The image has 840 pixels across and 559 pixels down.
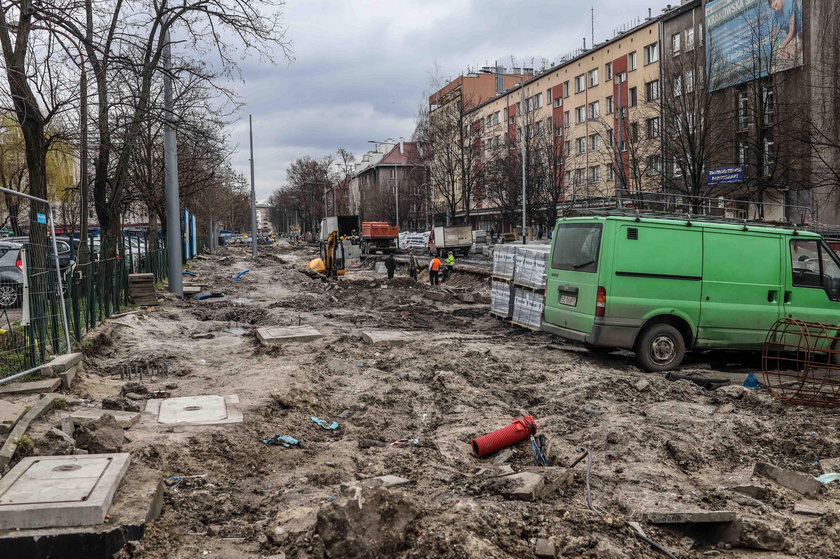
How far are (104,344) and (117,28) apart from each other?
7.42 meters

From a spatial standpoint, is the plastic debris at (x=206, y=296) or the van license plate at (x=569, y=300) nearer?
the van license plate at (x=569, y=300)

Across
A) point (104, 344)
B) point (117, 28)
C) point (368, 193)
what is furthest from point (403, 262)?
point (368, 193)

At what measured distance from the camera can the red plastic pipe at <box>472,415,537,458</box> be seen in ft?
20.1

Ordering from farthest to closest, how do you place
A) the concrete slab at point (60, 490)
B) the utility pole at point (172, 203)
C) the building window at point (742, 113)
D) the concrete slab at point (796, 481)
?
1. the building window at point (742, 113)
2. the utility pole at point (172, 203)
3. the concrete slab at point (796, 481)
4. the concrete slab at point (60, 490)

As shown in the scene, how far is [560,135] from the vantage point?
6050 centimetres

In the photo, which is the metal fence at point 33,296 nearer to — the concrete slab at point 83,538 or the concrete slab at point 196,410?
the concrete slab at point 196,410

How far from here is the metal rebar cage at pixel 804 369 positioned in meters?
8.25

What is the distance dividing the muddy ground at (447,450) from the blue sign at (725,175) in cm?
2081

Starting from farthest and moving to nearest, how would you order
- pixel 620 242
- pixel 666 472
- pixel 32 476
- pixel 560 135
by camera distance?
pixel 560 135, pixel 620 242, pixel 666 472, pixel 32 476

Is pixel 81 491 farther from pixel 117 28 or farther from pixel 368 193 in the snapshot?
pixel 368 193

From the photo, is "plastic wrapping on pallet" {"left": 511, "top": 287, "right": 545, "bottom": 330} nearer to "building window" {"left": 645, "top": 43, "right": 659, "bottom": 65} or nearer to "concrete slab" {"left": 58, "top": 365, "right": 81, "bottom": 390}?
"concrete slab" {"left": 58, "top": 365, "right": 81, "bottom": 390}

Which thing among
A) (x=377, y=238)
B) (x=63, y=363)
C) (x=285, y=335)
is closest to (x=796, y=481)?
(x=63, y=363)

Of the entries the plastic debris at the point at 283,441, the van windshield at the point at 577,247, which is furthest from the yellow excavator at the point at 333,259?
the plastic debris at the point at 283,441

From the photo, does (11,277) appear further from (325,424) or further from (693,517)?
(693,517)
